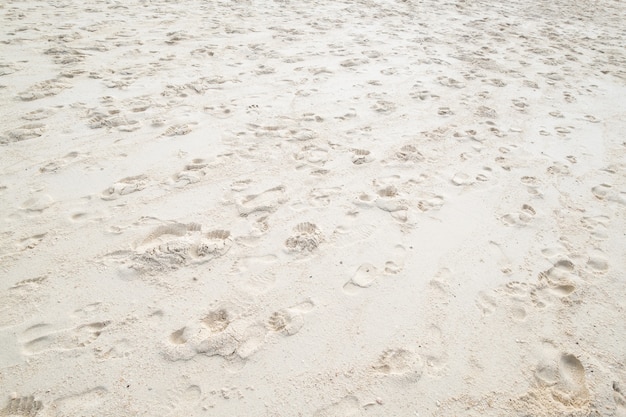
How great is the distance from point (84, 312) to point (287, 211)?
49.6 inches

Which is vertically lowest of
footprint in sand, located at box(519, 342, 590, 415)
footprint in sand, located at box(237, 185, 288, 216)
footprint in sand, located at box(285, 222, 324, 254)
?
footprint in sand, located at box(519, 342, 590, 415)

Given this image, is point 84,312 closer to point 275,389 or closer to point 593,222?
point 275,389

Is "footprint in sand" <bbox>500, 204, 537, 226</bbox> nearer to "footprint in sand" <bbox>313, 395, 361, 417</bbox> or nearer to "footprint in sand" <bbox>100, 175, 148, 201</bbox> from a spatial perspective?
"footprint in sand" <bbox>313, 395, 361, 417</bbox>

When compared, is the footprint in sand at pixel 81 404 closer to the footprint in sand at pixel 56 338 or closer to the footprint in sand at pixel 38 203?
the footprint in sand at pixel 56 338

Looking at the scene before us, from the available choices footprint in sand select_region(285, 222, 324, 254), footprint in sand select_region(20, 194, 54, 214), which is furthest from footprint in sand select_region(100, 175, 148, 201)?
footprint in sand select_region(285, 222, 324, 254)

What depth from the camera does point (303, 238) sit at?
2.21 metres

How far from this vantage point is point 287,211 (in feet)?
7.95

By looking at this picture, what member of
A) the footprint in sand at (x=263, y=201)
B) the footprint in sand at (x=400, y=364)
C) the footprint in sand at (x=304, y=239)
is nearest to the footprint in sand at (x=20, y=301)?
the footprint in sand at (x=263, y=201)

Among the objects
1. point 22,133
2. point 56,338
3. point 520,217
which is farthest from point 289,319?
point 22,133

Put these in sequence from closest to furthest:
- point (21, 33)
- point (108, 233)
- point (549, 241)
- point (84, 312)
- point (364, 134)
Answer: point (84, 312) → point (108, 233) → point (549, 241) → point (364, 134) → point (21, 33)

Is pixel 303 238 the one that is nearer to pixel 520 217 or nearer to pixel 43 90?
pixel 520 217

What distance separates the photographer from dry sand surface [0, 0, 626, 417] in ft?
5.17

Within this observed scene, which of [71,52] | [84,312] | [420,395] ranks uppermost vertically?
[71,52]

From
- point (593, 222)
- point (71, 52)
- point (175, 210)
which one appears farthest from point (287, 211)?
point (71, 52)
